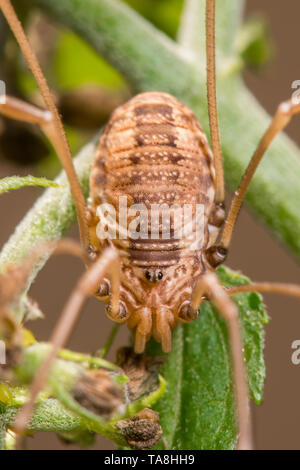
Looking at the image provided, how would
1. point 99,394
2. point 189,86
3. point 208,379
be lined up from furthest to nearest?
point 189,86, point 208,379, point 99,394

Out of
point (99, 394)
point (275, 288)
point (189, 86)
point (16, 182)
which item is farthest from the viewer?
point (189, 86)

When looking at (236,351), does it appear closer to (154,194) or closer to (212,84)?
(154,194)

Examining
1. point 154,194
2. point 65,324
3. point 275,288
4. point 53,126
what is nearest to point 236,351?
point 275,288

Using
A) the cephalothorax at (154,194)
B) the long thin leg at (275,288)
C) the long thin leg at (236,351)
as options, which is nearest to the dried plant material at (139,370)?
the cephalothorax at (154,194)

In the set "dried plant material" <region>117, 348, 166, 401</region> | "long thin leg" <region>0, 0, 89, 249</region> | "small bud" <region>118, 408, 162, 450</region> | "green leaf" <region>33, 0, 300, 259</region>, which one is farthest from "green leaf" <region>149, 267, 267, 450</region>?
"long thin leg" <region>0, 0, 89, 249</region>

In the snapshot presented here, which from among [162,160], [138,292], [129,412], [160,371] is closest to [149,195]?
[162,160]

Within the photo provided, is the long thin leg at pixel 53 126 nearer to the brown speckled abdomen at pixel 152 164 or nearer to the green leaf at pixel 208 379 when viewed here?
the brown speckled abdomen at pixel 152 164

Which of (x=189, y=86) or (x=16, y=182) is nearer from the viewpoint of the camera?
(x=16, y=182)

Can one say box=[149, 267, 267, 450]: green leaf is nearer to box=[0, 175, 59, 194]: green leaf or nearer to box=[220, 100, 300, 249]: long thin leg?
box=[220, 100, 300, 249]: long thin leg
